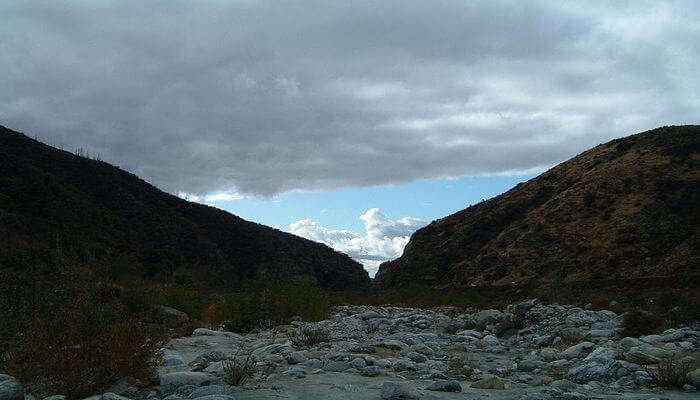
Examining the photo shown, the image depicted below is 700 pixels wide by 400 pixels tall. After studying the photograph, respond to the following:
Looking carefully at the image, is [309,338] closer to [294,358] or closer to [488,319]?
[294,358]

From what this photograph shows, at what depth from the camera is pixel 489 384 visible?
6746 millimetres

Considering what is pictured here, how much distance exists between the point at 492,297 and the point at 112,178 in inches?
1542

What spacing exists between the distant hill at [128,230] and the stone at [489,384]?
44.4ft

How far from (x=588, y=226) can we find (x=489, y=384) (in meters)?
36.4

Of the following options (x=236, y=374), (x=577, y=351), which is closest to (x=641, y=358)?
(x=577, y=351)

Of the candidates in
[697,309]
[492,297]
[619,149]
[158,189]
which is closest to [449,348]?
[697,309]

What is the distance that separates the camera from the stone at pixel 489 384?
22.0 ft

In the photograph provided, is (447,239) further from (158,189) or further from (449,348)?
(449,348)

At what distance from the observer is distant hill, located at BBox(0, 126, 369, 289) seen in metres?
28.6

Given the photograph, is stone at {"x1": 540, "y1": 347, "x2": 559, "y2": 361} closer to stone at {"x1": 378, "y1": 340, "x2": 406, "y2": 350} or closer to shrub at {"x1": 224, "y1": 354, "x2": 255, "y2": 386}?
stone at {"x1": 378, "y1": 340, "x2": 406, "y2": 350}

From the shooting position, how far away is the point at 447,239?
191 feet

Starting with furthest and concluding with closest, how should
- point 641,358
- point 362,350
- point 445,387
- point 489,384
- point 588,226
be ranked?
point 588,226
point 362,350
point 641,358
point 489,384
point 445,387

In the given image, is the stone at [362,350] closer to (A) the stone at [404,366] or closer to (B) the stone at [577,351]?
(A) the stone at [404,366]

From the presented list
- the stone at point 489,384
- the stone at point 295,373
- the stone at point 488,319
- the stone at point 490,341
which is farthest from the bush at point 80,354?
the stone at point 488,319
